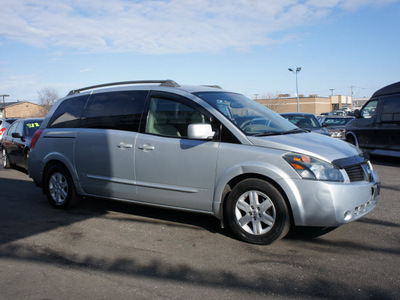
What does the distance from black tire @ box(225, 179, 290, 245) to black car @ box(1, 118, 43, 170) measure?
7481mm

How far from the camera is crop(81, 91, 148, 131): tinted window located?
216 inches

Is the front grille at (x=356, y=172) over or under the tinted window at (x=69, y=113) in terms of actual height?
under

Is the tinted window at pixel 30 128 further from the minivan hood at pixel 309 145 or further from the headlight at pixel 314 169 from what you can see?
the headlight at pixel 314 169

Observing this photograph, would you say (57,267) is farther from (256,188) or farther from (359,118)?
(359,118)

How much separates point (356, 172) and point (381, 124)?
23.7ft

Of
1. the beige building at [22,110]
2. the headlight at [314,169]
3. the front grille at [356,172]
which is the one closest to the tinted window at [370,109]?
the front grille at [356,172]

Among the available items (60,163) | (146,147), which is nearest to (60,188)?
(60,163)

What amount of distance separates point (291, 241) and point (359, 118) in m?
8.40

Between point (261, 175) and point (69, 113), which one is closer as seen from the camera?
point (261, 175)

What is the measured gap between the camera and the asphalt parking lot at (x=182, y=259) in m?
3.41

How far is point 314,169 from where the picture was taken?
4.21 m

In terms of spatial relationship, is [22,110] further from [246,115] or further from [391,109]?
[246,115]

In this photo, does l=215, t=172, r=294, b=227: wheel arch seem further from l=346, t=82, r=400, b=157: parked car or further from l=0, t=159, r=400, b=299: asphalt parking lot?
l=346, t=82, r=400, b=157: parked car

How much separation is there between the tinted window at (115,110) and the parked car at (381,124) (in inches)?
299
